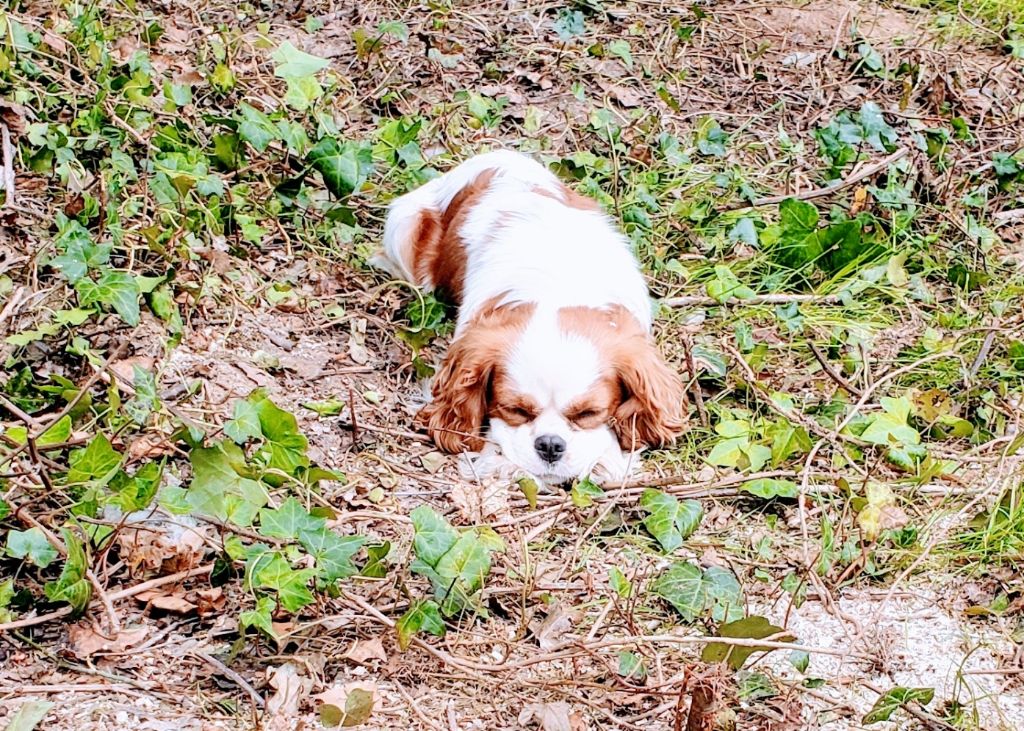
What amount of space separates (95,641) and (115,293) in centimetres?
147

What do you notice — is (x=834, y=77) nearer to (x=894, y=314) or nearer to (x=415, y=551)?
(x=894, y=314)

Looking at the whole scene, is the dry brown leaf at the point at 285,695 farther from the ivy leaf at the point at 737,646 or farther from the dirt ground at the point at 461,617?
the ivy leaf at the point at 737,646

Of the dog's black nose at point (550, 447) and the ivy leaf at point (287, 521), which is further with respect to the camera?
the dog's black nose at point (550, 447)

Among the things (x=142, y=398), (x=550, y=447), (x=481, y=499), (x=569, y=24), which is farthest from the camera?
(x=569, y=24)

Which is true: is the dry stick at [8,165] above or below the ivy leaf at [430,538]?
above

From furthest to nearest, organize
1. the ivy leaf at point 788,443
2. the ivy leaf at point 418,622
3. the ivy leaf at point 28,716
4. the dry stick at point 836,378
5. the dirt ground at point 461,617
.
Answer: the dry stick at point 836,378, the ivy leaf at point 788,443, the ivy leaf at point 418,622, the dirt ground at point 461,617, the ivy leaf at point 28,716

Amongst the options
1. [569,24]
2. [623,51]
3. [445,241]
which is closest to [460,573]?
[445,241]

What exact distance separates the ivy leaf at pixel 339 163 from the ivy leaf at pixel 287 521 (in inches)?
92.5

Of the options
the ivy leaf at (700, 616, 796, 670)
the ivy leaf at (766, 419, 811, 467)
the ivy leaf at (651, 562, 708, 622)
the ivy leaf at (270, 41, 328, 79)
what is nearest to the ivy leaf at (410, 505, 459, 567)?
the ivy leaf at (651, 562, 708, 622)

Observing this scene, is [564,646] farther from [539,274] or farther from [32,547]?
[539,274]

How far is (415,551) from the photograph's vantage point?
3.17 m

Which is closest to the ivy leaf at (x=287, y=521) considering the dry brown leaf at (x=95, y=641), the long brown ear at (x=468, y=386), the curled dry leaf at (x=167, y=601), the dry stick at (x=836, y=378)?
the curled dry leaf at (x=167, y=601)

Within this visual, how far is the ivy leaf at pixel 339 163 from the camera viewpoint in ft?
16.9

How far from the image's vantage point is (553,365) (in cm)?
419
